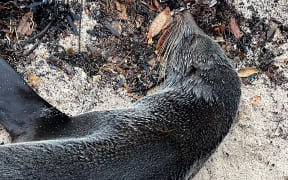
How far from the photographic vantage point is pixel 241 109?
19.7ft

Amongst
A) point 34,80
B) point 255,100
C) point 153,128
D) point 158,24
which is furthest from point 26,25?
point 255,100

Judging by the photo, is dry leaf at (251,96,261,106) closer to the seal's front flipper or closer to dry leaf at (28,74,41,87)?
the seal's front flipper

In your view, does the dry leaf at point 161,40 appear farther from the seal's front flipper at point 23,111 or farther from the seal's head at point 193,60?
the seal's front flipper at point 23,111

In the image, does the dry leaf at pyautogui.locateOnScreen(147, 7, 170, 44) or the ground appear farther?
the dry leaf at pyautogui.locateOnScreen(147, 7, 170, 44)

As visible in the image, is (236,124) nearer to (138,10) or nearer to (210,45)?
(210,45)

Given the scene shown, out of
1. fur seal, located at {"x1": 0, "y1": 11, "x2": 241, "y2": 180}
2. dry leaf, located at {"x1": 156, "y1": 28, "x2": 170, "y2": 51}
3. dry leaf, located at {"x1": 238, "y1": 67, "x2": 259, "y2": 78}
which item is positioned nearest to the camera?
fur seal, located at {"x1": 0, "y1": 11, "x2": 241, "y2": 180}

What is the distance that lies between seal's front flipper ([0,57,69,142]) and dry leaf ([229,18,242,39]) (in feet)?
5.76

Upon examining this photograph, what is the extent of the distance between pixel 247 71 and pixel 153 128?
1577 millimetres

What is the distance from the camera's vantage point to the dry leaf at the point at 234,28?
20.2ft

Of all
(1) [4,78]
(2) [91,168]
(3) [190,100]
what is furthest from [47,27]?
(2) [91,168]

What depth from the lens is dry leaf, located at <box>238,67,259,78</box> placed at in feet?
20.1

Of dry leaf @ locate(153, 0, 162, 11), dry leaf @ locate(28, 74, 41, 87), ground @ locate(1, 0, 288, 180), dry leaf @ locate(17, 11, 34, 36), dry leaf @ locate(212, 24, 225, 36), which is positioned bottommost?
ground @ locate(1, 0, 288, 180)

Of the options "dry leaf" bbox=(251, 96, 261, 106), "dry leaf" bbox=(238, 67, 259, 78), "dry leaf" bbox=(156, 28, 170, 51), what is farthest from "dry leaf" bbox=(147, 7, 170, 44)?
"dry leaf" bbox=(251, 96, 261, 106)

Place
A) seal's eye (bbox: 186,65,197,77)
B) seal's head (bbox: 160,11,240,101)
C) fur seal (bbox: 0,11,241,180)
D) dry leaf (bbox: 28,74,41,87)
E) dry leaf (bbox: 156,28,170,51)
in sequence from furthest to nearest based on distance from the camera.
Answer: dry leaf (bbox: 156,28,170,51)
dry leaf (bbox: 28,74,41,87)
seal's eye (bbox: 186,65,197,77)
seal's head (bbox: 160,11,240,101)
fur seal (bbox: 0,11,241,180)
